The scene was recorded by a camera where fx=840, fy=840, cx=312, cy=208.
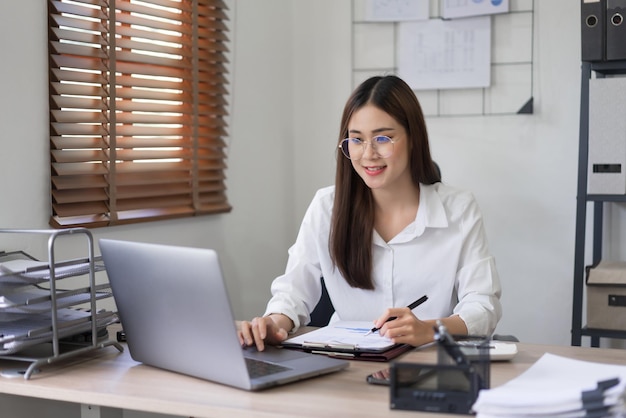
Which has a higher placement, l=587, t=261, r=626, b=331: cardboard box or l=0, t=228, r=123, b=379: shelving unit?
l=0, t=228, r=123, b=379: shelving unit

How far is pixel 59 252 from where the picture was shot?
226 cm

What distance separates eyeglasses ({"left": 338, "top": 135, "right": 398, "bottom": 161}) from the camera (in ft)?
6.57

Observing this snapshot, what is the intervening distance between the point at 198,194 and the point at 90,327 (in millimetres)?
1275

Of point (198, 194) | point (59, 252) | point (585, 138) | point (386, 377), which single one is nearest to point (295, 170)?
point (198, 194)

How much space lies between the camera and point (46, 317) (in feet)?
5.55

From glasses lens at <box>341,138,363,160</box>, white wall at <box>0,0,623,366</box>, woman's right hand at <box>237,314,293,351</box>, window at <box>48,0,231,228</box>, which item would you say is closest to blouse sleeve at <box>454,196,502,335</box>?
glasses lens at <box>341,138,363,160</box>

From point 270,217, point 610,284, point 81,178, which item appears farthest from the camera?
point 270,217

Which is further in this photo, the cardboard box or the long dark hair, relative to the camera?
the cardboard box

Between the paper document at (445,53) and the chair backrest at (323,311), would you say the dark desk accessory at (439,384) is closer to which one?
the chair backrest at (323,311)

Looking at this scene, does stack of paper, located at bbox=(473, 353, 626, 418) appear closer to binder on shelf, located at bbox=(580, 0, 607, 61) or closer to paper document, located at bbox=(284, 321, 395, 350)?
paper document, located at bbox=(284, 321, 395, 350)

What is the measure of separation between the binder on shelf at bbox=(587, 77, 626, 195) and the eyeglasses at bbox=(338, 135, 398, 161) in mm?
1037

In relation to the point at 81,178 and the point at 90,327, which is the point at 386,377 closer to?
the point at 90,327

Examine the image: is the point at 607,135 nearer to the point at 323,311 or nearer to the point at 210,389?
the point at 323,311

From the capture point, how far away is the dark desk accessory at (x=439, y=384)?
4.17 feet
